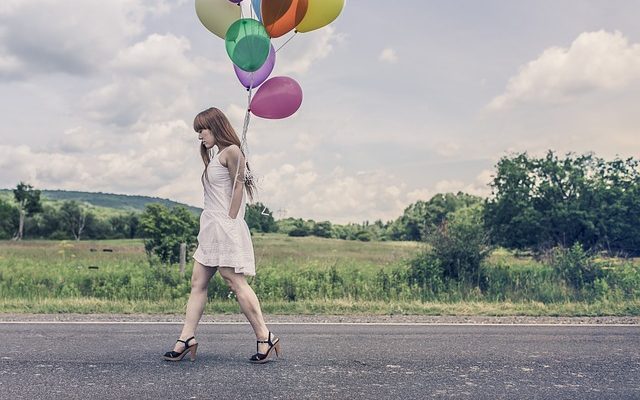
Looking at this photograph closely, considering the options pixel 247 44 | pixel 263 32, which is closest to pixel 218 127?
pixel 247 44

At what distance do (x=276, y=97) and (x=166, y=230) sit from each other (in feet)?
50.2

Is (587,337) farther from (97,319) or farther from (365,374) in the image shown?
(97,319)

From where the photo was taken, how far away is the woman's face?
4.95 meters

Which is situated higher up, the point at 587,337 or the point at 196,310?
the point at 196,310

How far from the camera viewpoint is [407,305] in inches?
369

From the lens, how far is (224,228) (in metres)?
4.90

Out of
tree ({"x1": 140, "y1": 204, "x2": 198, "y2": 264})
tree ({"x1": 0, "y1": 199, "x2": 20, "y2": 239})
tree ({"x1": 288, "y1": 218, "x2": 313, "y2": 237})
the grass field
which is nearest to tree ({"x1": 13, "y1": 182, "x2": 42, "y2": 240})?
tree ({"x1": 0, "y1": 199, "x2": 20, "y2": 239})

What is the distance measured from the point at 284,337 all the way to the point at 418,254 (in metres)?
6.34

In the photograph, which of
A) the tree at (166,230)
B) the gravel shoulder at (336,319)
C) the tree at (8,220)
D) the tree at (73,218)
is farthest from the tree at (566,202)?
the tree at (8,220)

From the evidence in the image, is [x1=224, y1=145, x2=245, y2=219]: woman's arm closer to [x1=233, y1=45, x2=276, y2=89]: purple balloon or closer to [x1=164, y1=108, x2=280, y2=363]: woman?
[x1=164, y1=108, x2=280, y2=363]: woman

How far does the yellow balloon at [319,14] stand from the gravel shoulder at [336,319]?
382 centimetres

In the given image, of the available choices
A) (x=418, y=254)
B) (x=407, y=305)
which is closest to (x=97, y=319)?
(x=407, y=305)

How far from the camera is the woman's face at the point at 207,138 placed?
495cm

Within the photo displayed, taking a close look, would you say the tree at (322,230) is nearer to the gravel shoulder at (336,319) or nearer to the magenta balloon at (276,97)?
the gravel shoulder at (336,319)
